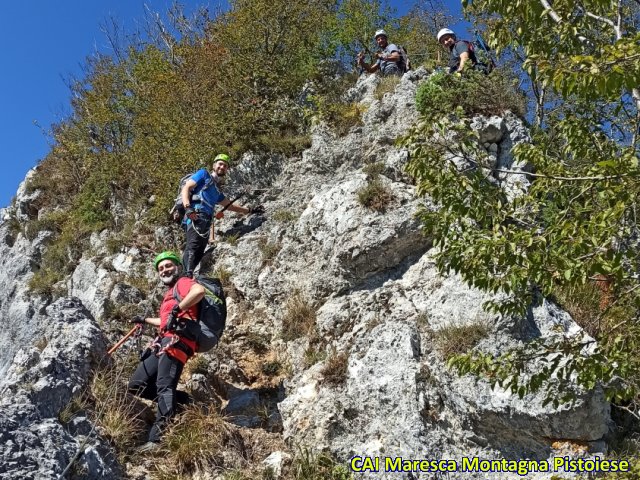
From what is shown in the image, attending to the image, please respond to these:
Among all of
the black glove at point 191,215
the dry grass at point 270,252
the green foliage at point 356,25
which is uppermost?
the green foliage at point 356,25

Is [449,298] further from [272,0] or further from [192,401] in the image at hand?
[272,0]

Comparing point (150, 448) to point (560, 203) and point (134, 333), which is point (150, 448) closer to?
point (134, 333)

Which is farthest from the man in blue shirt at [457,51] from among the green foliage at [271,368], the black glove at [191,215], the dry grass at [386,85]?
the green foliage at [271,368]

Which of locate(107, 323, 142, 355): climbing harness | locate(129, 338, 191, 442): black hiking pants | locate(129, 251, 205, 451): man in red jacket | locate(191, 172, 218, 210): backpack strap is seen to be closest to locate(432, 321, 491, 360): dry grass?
locate(129, 251, 205, 451): man in red jacket

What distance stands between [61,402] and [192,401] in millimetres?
1465

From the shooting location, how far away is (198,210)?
9.14 m

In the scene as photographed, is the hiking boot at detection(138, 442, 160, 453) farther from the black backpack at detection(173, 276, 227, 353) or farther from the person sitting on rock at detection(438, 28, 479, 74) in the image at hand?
the person sitting on rock at detection(438, 28, 479, 74)

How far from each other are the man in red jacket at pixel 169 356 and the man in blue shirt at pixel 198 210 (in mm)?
2607

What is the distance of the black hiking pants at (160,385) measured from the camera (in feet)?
19.3

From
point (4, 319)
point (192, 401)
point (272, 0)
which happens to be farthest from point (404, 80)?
point (4, 319)

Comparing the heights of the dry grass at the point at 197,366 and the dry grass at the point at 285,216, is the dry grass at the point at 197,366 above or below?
below

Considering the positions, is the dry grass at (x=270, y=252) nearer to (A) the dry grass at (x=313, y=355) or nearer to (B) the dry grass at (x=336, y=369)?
(A) the dry grass at (x=313, y=355)

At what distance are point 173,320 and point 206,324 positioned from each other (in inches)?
17.2

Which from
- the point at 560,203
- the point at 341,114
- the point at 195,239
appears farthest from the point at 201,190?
the point at 560,203
